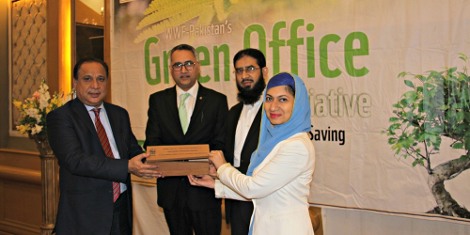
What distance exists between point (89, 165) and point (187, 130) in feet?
2.61

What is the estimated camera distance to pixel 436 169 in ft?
9.76

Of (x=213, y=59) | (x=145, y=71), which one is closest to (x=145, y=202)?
(x=145, y=71)

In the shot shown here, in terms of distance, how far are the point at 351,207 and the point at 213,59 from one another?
5.31ft

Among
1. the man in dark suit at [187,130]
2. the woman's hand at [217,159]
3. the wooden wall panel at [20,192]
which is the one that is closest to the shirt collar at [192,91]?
the man in dark suit at [187,130]

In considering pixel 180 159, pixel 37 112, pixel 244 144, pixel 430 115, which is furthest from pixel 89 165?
pixel 37 112

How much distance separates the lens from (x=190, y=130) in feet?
10.7

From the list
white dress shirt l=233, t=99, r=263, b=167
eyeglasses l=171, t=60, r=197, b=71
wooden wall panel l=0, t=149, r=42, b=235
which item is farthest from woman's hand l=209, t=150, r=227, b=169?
wooden wall panel l=0, t=149, r=42, b=235

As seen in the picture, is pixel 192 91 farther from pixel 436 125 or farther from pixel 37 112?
pixel 37 112

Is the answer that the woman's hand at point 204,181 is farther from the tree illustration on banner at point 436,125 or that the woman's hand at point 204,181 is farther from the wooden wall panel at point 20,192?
the wooden wall panel at point 20,192

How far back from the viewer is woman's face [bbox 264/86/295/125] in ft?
7.41

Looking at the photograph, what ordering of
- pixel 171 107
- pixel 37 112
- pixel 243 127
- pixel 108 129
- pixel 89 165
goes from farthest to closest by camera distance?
pixel 37 112
pixel 171 107
pixel 243 127
pixel 108 129
pixel 89 165

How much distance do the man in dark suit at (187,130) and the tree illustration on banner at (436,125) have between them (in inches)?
44.9

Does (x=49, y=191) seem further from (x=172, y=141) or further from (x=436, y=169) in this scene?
(x=436, y=169)

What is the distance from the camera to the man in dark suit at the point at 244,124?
3006 mm
